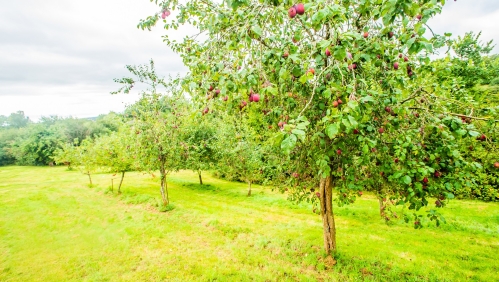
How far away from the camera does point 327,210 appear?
6.22m

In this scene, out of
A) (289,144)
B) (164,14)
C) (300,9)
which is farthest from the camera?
(164,14)

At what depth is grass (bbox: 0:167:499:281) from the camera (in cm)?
616

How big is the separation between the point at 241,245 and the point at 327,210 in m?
3.58

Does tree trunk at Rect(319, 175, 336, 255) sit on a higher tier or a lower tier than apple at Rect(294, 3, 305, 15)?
lower

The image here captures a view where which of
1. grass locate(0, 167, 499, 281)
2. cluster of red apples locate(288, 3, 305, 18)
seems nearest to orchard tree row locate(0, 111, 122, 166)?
grass locate(0, 167, 499, 281)

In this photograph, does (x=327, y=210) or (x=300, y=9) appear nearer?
(x=300, y=9)

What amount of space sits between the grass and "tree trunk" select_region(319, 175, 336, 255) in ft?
1.53

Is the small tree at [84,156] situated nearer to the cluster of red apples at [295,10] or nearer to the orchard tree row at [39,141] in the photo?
the cluster of red apples at [295,10]

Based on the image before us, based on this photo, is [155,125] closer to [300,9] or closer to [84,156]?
[300,9]

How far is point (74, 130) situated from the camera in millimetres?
55406

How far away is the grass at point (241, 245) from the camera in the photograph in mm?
6157

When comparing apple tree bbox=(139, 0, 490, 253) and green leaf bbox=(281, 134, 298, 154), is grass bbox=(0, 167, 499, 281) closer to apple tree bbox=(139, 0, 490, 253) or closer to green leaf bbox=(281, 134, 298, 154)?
apple tree bbox=(139, 0, 490, 253)

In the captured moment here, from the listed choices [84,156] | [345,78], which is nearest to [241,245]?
[345,78]

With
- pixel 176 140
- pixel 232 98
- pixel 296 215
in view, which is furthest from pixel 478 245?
pixel 176 140
